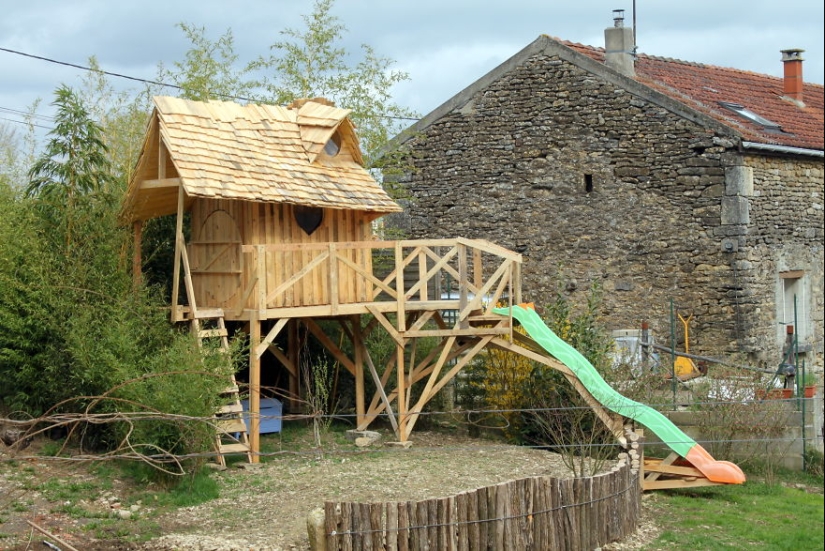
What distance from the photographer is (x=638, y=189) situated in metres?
21.1

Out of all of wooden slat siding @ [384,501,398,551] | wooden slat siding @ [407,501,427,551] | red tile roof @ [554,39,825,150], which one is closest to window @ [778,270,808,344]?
red tile roof @ [554,39,825,150]

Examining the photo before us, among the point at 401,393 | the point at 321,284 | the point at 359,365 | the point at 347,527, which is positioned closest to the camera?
the point at 347,527

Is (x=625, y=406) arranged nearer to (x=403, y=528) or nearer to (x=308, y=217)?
(x=308, y=217)

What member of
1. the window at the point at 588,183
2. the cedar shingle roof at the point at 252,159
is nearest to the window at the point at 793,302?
the window at the point at 588,183

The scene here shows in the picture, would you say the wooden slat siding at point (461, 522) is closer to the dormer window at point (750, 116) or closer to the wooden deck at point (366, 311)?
the wooden deck at point (366, 311)

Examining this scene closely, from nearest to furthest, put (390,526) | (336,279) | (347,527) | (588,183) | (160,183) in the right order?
(347,527) < (390,526) < (160,183) < (336,279) < (588,183)

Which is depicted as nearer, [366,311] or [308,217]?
[366,311]

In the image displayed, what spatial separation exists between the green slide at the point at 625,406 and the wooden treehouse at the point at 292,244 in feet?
0.55

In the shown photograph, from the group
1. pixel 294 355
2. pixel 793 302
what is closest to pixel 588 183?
pixel 793 302

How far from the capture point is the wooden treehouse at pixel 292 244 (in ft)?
48.8

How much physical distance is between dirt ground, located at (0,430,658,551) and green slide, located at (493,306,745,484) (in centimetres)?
110

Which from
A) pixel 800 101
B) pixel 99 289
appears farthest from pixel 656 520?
pixel 800 101

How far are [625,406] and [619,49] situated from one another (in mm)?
9402

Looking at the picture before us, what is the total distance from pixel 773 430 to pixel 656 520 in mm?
3610
